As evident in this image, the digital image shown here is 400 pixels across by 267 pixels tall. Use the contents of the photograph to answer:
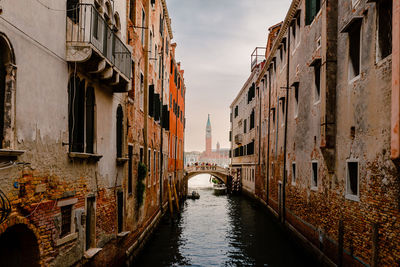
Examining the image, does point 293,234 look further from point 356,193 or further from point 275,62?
point 275,62

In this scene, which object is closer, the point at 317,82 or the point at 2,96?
the point at 2,96

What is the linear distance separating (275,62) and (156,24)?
23.1 feet

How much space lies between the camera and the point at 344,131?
8.75 metres

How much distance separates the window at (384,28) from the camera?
22.2 ft

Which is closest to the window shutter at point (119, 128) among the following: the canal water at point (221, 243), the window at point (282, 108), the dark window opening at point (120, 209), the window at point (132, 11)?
the dark window opening at point (120, 209)

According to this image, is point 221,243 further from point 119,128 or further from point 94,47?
point 94,47

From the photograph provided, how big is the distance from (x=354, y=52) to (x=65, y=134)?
640 cm

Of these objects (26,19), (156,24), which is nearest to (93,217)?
(26,19)

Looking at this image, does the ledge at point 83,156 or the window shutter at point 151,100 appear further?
the window shutter at point 151,100

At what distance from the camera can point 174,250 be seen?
13570mm

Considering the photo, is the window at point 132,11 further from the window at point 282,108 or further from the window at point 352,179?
the window at point 282,108

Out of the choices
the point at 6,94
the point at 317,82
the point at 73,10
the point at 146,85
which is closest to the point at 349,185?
the point at 317,82

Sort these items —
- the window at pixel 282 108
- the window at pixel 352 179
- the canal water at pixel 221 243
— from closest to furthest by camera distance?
1. the window at pixel 352 179
2. the canal water at pixel 221 243
3. the window at pixel 282 108

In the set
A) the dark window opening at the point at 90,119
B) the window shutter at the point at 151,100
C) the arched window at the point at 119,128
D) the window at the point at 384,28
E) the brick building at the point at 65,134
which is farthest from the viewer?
the window shutter at the point at 151,100
